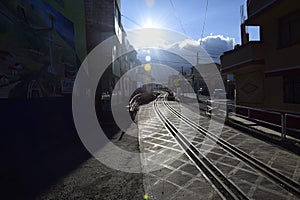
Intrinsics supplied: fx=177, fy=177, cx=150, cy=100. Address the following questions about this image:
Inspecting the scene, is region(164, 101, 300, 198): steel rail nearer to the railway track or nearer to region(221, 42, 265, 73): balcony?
the railway track

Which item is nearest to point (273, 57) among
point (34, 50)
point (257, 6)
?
point (257, 6)

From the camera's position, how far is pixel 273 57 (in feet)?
30.5

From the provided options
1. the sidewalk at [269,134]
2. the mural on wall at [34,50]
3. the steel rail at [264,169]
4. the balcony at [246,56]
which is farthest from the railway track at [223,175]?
the mural on wall at [34,50]

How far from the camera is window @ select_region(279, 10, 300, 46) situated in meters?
8.00

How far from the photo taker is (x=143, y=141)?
766 cm

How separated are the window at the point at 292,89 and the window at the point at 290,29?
1740 mm

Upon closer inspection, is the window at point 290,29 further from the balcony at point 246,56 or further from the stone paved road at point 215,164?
the stone paved road at point 215,164

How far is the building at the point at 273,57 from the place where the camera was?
26.6 ft

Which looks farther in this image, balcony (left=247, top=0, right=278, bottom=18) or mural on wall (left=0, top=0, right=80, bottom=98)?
balcony (left=247, top=0, right=278, bottom=18)

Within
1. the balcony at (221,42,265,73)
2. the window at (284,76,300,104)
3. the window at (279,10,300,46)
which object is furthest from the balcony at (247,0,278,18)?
the window at (284,76,300,104)

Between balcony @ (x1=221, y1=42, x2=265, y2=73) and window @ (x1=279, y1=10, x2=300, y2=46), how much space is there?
124 centimetres

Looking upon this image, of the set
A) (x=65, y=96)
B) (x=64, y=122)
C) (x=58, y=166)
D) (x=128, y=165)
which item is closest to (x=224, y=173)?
(x=128, y=165)

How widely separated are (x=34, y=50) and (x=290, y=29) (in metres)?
11.2

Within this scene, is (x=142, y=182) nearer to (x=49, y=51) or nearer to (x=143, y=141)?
(x=143, y=141)
